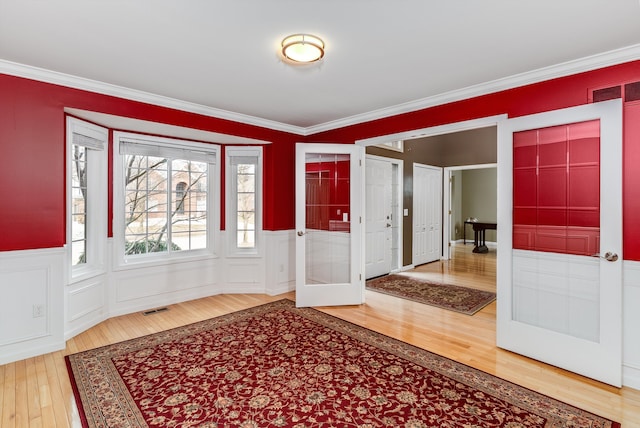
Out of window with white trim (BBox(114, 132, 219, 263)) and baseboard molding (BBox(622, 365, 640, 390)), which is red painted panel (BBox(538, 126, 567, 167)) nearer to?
baseboard molding (BBox(622, 365, 640, 390))

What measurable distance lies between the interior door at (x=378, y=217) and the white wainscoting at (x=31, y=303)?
13.9 feet

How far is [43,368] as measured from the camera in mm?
2643

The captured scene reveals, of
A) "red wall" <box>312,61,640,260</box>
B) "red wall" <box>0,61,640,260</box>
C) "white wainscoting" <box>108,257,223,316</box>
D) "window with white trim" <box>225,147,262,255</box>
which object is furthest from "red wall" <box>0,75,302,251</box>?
"red wall" <box>312,61,640,260</box>

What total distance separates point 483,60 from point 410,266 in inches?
179

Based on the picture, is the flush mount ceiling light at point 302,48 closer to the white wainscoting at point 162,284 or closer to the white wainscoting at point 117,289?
the white wainscoting at point 117,289

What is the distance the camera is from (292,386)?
2373mm

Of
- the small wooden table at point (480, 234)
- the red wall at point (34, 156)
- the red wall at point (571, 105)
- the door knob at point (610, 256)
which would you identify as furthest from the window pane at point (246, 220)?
the small wooden table at point (480, 234)

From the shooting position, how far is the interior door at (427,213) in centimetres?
672

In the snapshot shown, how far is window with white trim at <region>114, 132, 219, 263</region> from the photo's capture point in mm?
3984

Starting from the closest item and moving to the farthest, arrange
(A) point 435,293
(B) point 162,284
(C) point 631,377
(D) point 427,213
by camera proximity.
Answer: (C) point 631,377 → (B) point 162,284 → (A) point 435,293 → (D) point 427,213

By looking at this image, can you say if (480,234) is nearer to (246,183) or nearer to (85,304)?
(246,183)

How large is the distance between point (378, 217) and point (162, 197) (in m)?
3.59

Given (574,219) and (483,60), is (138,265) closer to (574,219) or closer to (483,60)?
(483,60)

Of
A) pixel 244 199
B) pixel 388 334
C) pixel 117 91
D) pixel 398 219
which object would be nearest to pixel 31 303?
pixel 117 91
